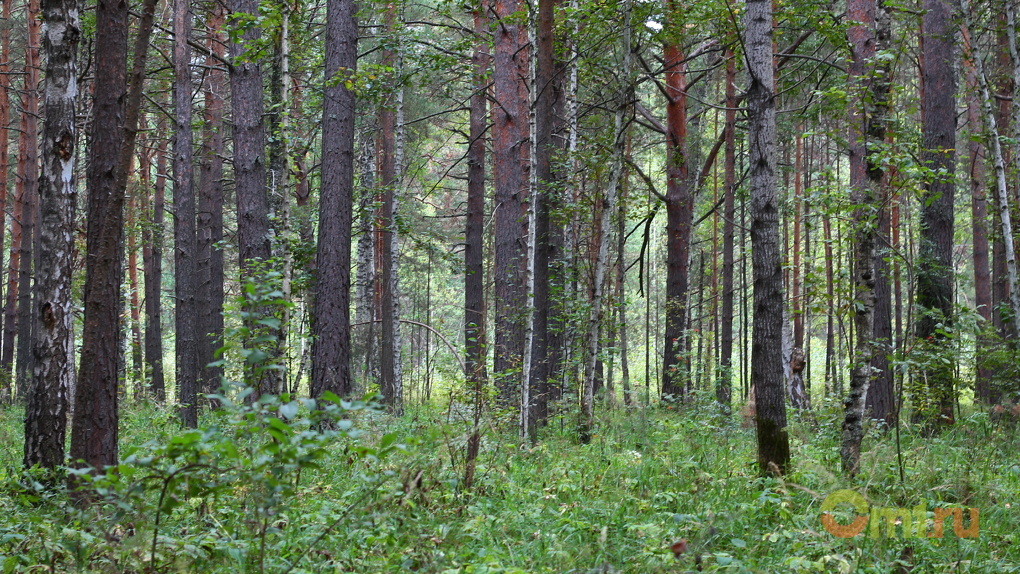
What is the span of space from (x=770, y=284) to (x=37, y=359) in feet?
20.7

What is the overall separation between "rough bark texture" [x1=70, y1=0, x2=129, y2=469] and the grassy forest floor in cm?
50

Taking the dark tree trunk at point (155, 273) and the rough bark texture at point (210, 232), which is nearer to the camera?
the rough bark texture at point (210, 232)

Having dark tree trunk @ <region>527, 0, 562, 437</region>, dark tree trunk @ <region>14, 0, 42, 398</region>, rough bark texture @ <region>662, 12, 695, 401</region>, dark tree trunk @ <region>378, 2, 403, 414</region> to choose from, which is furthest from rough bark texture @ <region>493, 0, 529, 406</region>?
dark tree trunk @ <region>14, 0, 42, 398</region>

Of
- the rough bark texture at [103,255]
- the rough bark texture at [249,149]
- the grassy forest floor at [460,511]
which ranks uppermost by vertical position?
the rough bark texture at [249,149]

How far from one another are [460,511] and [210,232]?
10.4m

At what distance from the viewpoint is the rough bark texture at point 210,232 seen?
526 inches

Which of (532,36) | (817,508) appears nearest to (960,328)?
(817,508)

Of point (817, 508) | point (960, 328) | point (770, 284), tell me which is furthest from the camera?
point (960, 328)

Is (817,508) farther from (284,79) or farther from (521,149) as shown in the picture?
(521,149)

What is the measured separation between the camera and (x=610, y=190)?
A: 331 inches

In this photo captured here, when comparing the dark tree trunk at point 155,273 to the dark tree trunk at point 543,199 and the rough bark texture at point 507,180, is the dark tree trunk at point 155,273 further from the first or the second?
the dark tree trunk at point 543,199

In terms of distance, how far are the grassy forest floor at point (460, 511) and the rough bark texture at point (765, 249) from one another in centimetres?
41

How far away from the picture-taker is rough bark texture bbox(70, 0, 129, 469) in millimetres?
5145

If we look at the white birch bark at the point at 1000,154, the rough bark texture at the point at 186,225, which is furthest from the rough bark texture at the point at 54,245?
the white birch bark at the point at 1000,154
